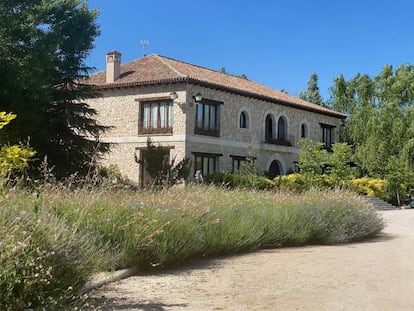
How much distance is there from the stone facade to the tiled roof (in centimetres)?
42

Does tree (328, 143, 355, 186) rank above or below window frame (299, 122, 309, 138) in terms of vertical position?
below

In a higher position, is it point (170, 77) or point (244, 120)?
point (170, 77)

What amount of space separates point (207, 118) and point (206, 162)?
2.47 m

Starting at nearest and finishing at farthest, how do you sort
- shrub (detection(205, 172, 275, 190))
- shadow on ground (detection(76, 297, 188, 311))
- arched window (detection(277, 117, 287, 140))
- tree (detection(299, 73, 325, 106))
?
shadow on ground (detection(76, 297, 188, 311)) < shrub (detection(205, 172, 275, 190)) < arched window (detection(277, 117, 287, 140)) < tree (detection(299, 73, 325, 106))

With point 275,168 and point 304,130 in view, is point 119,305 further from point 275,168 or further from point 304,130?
point 304,130

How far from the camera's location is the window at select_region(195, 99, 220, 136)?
29578mm

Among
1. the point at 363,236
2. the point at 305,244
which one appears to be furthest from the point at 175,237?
the point at 363,236

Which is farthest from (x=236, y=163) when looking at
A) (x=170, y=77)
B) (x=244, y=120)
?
(x=170, y=77)

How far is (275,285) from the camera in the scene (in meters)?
7.29

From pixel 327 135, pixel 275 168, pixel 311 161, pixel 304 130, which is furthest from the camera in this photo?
pixel 327 135

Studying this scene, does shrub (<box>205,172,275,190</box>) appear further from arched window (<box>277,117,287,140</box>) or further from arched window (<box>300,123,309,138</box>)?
arched window (<box>300,123,309,138</box>)

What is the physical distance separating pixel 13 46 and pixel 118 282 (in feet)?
46.6

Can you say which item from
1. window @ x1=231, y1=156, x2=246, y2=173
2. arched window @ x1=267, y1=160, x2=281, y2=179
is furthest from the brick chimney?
arched window @ x1=267, y1=160, x2=281, y2=179

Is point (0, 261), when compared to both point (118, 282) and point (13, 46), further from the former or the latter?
point (13, 46)
